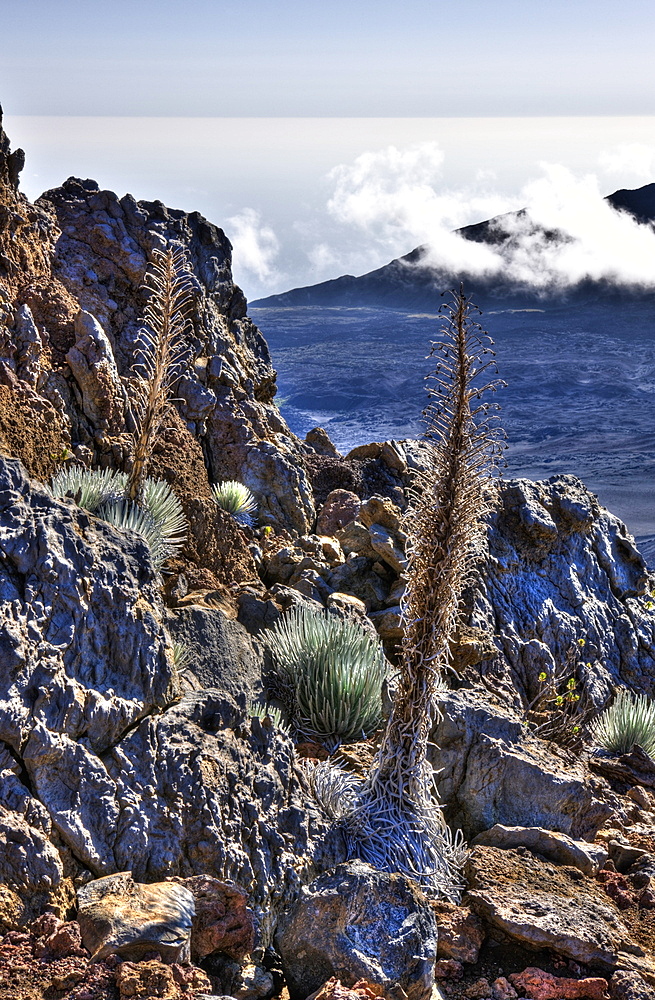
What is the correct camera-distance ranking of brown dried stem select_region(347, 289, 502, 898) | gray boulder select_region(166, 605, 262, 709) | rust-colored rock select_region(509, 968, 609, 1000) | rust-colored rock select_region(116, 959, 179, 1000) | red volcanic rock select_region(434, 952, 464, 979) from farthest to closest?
gray boulder select_region(166, 605, 262, 709) < brown dried stem select_region(347, 289, 502, 898) < red volcanic rock select_region(434, 952, 464, 979) < rust-colored rock select_region(509, 968, 609, 1000) < rust-colored rock select_region(116, 959, 179, 1000)

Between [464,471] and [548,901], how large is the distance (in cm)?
153

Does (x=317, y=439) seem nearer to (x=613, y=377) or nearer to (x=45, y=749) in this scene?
(x=45, y=749)

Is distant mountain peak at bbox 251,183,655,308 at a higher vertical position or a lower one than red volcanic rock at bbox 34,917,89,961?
higher

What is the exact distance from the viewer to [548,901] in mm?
3387

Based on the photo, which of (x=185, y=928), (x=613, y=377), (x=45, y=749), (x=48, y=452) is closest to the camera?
(x=185, y=928)

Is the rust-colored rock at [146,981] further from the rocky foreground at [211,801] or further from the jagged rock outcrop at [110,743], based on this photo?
the jagged rock outcrop at [110,743]

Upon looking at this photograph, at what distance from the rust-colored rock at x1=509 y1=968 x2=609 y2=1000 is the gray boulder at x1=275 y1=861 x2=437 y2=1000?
0.33 m

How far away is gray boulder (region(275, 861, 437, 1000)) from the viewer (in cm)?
287

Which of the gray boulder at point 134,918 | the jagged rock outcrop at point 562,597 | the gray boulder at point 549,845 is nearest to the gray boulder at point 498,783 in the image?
the gray boulder at point 549,845

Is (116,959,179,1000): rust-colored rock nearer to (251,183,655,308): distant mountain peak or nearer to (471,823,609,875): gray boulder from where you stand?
(471,823,609,875): gray boulder

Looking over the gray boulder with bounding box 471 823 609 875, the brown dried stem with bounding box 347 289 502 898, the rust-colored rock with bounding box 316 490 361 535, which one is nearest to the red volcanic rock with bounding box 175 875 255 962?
the brown dried stem with bounding box 347 289 502 898

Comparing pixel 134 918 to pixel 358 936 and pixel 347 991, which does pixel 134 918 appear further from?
pixel 358 936

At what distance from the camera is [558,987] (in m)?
3.03

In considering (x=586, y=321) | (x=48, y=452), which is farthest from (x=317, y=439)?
(x=586, y=321)
